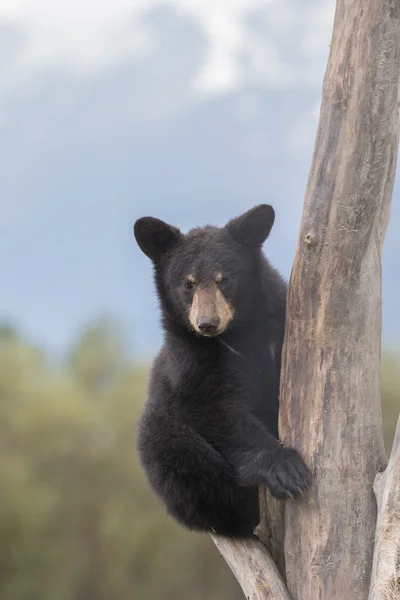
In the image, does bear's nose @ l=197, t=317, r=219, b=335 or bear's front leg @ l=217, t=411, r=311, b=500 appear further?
bear's nose @ l=197, t=317, r=219, b=335

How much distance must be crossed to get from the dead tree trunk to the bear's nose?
1.58ft

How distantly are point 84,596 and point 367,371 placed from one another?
17.6 metres

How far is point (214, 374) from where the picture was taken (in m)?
4.35

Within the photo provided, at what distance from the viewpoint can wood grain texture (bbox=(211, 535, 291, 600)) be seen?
13.7ft

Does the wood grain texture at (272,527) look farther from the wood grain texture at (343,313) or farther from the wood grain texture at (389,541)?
the wood grain texture at (389,541)

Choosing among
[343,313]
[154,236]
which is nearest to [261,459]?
[343,313]

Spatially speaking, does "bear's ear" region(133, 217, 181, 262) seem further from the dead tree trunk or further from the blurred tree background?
the blurred tree background

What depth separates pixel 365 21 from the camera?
11.9ft

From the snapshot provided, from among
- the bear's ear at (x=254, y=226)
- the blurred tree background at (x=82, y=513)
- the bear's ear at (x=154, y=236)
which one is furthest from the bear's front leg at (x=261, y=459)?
the blurred tree background at (x=82, y=513)

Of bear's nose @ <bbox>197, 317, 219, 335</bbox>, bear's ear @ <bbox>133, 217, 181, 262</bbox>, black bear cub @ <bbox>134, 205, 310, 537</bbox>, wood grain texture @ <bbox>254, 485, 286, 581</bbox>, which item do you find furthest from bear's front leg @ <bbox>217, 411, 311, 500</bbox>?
bear's ear @ <bbox>133, 217, 181, 262</bbox>

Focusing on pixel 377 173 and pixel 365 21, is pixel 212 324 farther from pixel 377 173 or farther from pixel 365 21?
pixel 365 21

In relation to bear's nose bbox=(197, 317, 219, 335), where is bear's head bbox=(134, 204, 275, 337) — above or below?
above

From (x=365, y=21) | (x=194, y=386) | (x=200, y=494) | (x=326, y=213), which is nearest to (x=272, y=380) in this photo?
Answer: (x=194, y=386)

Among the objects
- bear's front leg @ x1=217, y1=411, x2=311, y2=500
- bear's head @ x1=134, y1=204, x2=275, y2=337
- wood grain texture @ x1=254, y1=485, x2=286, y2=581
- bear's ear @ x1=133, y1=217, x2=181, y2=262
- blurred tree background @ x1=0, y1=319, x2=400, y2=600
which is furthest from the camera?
blurred tree background @ x1=0, y1=319, x2=400, y2=600
